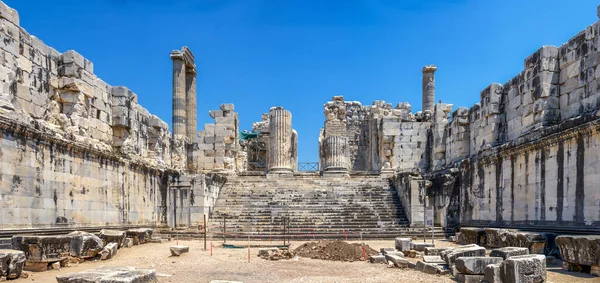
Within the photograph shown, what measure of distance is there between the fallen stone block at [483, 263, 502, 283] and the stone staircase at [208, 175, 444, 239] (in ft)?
29.0

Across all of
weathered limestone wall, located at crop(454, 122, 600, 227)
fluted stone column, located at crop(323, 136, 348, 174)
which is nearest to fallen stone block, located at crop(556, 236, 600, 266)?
weathered limestone wall, located at crop(454, 122, 600, 227)

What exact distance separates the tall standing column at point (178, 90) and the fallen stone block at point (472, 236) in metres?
17.6

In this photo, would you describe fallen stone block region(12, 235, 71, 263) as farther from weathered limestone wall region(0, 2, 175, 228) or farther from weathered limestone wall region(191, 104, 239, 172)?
weathered limestone wall region(191, 104, 239, 172)

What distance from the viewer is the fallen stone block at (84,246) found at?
10430mm

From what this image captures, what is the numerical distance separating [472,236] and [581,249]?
531cm

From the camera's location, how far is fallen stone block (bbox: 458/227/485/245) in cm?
1330

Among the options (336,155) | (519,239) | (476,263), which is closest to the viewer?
(476,263)

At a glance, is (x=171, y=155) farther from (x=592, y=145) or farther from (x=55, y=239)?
(x=592, y=145)

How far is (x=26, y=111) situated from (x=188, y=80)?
17.6 meters

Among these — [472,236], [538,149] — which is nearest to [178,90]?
[472,236]

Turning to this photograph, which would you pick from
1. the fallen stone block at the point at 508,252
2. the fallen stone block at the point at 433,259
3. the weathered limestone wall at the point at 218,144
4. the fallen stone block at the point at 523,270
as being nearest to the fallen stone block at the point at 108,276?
the fallen stone block at the point at 523,270

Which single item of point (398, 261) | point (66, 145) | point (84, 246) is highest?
point (66, 145)

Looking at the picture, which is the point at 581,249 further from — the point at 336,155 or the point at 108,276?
the point at 336,155

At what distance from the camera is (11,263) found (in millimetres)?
8258
